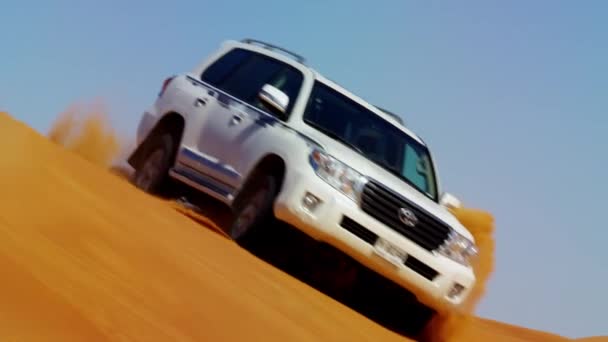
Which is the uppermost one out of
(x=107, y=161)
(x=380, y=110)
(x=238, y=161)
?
(x=380, y=110)

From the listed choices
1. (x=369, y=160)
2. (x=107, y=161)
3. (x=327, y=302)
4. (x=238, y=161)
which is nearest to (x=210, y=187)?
(x=238, y=161)

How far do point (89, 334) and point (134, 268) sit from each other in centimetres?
140

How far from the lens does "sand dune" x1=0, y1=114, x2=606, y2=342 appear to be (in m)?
5.02

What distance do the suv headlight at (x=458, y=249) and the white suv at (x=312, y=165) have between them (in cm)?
1

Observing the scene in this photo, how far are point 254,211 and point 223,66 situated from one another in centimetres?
254

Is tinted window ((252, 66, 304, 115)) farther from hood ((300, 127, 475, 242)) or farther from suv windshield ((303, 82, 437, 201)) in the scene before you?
hood ((300, 127, 475, 242))

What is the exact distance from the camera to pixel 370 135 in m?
10.3

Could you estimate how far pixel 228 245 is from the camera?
8.71 meters

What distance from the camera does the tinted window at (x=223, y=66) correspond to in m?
11.4

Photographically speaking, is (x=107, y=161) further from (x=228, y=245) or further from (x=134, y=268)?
(x=134, y=268)

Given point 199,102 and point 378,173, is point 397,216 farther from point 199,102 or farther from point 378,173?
point 199,102

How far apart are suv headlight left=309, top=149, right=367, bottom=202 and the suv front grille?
71 mm

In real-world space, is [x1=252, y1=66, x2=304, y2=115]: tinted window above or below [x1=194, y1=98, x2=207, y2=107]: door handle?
above

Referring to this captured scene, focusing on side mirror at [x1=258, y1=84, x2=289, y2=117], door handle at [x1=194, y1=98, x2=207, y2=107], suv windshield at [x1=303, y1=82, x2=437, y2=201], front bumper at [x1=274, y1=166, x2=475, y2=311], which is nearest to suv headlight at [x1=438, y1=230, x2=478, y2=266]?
front bumper at [x1=274, y1=166, x2=475, y2=311]
